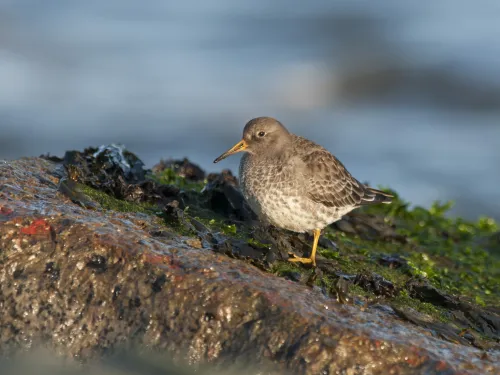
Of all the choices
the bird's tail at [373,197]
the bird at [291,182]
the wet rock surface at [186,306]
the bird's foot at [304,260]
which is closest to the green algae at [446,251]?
the bird's tail at [373,197]

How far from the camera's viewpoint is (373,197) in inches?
279

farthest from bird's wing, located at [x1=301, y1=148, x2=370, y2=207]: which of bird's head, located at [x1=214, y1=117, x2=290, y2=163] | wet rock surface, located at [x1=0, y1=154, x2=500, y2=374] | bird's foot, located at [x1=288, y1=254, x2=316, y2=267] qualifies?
wet rock surface, located at [x1=0, y1=154, x2=500, y2=374]

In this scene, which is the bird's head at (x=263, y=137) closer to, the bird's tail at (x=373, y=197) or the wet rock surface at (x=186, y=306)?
the bird's tail at (x=373, y=197)

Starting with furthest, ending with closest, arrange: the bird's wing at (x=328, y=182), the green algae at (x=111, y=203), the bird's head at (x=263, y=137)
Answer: the bird's head at (x=263, y=137), the bird's wing at (x=328, y=182), the green algae at (x=111, y=203)

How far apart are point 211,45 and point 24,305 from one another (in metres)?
16.4

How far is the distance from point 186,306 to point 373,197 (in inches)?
135

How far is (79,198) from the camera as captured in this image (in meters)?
5.18

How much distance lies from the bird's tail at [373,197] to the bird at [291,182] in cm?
10

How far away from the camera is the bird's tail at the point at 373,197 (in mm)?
6968

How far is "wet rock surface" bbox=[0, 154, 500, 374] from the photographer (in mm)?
3955

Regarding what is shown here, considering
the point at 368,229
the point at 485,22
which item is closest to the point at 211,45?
the point at 485,22

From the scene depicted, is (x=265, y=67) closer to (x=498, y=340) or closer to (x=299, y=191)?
(x=299, y=191)

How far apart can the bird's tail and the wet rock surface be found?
2.02 metres

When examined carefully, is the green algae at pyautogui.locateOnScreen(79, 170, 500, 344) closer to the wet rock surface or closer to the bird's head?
the wet rock surface
